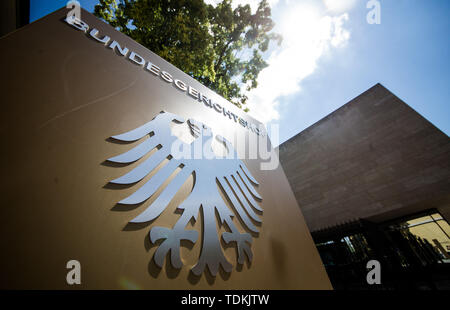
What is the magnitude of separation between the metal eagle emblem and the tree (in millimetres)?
4068

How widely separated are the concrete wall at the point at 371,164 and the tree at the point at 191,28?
16.8 feet

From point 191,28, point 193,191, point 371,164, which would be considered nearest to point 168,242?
point 193,191

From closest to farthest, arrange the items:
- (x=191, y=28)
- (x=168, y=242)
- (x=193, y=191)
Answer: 1. (x=168, y=242)
2. (x=193, y=191)
3. (x=191, y=28)

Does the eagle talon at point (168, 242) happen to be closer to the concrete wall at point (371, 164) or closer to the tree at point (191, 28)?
the tree at point (191, 28)

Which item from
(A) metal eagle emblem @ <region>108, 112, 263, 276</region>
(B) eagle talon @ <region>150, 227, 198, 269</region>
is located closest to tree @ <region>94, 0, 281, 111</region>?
(A) metal eagle emblem @ <region>108, 112, 263, 276</region>

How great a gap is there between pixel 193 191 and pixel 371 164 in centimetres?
828

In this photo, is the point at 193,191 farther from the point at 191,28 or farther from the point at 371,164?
the point at 371,164

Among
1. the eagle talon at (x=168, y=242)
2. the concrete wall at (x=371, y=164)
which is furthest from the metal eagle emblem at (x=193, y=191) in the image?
the concrete wall at (x=371, y=164)

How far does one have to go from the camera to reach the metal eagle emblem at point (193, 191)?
1.53 meters

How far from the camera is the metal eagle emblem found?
5.01ft

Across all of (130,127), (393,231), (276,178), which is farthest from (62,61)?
(393,231)

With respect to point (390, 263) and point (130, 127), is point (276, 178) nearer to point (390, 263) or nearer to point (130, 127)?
point (130, 127)

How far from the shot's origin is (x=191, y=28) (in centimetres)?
533

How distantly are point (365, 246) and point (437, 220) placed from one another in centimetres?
266
